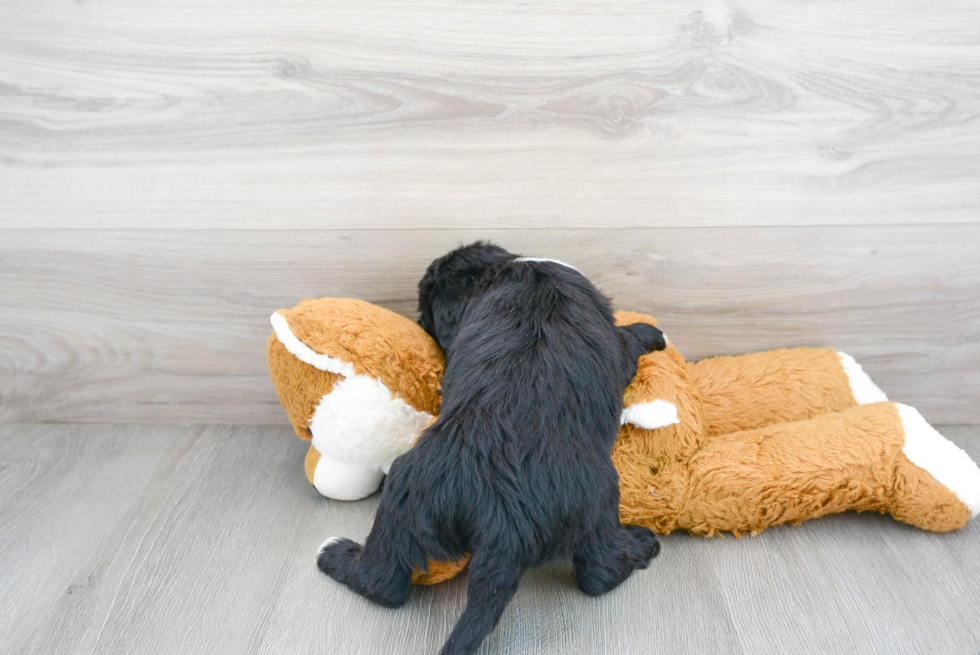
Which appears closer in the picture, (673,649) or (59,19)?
(673,649)

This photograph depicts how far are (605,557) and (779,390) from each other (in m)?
0.45

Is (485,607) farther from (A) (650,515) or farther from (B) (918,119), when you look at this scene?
(B) (918,119)

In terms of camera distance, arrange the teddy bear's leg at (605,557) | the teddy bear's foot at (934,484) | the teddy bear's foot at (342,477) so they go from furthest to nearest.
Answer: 1. the teddy bear's foot at (342,477)
2. the teddy bear's foot at (934,484)
3. the teddy bear's leg at (605,557)

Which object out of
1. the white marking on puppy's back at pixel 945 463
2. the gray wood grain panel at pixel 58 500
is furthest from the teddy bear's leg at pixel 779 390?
the gray wood grain panel at pixel 58 500

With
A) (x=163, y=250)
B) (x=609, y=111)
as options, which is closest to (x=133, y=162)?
(x=163, y=250)

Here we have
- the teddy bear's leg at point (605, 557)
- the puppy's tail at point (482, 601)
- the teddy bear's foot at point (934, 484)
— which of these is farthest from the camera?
the teddy bear's foot at point (934, 484)

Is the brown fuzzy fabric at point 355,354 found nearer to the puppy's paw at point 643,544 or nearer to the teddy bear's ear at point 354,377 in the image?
the teddy bear's ear at point 354,377

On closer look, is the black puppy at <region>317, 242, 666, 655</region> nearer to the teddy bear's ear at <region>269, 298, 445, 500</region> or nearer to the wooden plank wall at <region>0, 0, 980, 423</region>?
the teddy bear's ear at <region>269, 298, 445, 500</region>

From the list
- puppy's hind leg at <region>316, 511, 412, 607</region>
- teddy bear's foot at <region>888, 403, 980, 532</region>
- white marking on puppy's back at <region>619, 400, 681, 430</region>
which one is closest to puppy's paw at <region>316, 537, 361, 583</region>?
puppy's hind leg at <region>316, 511, 412, 607</region>

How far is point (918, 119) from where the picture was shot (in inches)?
42.9

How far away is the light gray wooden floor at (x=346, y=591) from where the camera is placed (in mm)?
823

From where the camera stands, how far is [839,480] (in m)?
0.96

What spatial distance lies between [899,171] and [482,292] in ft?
2.38

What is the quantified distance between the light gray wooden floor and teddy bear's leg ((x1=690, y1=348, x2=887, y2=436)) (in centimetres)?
18
